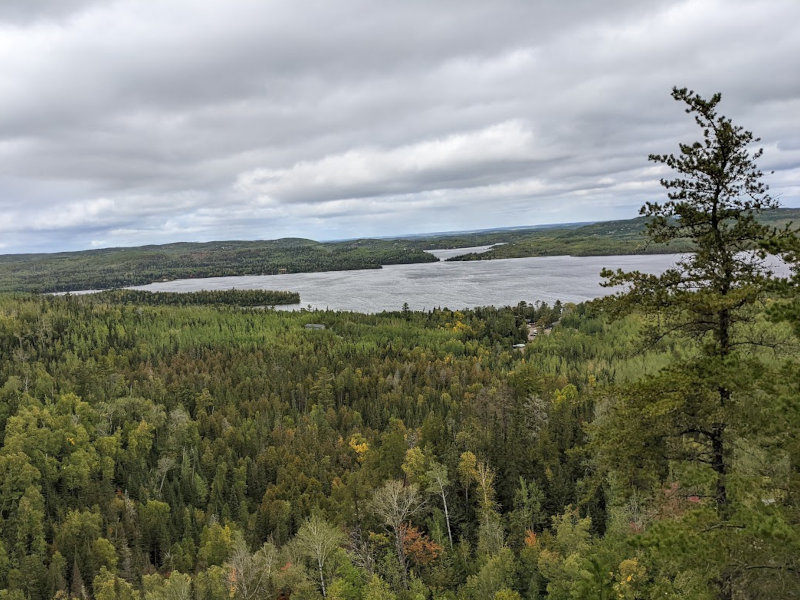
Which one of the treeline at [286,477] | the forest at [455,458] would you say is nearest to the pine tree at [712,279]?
the forest at [455,458]

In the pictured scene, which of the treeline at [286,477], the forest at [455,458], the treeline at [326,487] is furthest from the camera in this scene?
the treeline at [286,477]

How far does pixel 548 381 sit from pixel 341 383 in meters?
64.7

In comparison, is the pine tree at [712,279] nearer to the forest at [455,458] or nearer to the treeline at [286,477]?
the forest at [455,458]

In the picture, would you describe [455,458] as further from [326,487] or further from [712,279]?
[712,279]

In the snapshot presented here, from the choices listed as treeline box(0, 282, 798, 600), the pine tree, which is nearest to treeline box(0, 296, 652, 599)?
treeline box(0, 282, 798, 600)

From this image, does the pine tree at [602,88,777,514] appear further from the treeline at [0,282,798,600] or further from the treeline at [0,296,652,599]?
the treeline at [0,296,652,599]

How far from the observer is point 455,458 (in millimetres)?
79375

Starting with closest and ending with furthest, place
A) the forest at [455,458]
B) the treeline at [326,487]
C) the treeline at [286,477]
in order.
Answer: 1. the forest at [455,458]
2. the treeline at [326,487]
3. the treeline at [286,477]

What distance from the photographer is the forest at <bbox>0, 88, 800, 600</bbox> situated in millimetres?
16328

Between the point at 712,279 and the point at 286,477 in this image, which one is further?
the point at 286,477

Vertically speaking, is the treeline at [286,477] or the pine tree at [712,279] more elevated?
the pine tree at [712,279]

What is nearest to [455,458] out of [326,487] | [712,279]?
[326,487]

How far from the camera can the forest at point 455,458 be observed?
1633 centimetres

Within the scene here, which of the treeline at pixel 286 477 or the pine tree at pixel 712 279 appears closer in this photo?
the pine tree at pixel 712 279
